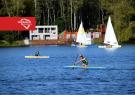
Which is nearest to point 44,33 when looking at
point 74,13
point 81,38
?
point 74,13

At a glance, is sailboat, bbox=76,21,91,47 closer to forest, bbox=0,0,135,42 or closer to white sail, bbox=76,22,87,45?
white sail, bbox=76,22,87,45

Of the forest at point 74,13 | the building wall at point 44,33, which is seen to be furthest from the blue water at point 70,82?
the building wall at point 44,33

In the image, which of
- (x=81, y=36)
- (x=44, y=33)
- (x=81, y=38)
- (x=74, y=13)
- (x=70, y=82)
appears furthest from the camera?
(x=74, y=13)

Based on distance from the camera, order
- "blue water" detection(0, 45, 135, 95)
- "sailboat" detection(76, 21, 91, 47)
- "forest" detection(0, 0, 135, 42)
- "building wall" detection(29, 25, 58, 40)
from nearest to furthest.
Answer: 1. "blue water" detection(0, 45, 135, 95)
2. "sailboat" detection(76, 21, 91, 47)
3. "forest" detection(0, 0, 135, 42)
4. "building wall" detection(29, 25, 58, 40)

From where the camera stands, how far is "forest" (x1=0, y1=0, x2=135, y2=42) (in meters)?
154

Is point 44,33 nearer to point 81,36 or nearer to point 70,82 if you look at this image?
point 81,36

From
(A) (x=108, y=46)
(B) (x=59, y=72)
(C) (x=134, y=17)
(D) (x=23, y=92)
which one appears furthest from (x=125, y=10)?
(D) (x=23, y=92)

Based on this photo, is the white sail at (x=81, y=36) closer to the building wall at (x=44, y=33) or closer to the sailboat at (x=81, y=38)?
the sailboat at (x=81, y=38)

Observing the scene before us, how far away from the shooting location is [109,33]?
421 ft

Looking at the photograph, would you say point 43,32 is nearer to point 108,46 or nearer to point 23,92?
point 108,46

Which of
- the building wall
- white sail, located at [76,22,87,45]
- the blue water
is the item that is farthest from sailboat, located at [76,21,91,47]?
the blue water

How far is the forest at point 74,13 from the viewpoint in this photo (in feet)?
506

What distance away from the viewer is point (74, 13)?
178 metres

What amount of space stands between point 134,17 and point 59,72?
306ft
